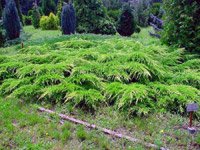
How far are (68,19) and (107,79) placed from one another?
24.3 ft

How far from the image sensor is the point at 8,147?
3.50 meters

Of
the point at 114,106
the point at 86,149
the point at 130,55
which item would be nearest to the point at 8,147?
the point at 86,149

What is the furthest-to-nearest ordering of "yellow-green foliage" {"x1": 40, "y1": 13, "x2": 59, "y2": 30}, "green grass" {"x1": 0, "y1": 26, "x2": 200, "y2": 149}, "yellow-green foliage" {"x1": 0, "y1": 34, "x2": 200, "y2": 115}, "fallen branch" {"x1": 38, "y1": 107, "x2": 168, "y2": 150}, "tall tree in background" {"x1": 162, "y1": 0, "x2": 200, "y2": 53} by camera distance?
"yellow-green foliage" {"x1": 40, "y1": 13, "x2": 59, "y2": 30}, "tall tree in background" {"x1": 162, "y1": 0, "x2": 200, "y2": 53}, "yellow-green foliage" {"x1": 0, "y1": 34, "x2": 200, "y2": 115}, "green grass" {"x1": 0, "y1": 26, "x2": 200, "y2": 149}, "fallen branch" {"x1": 38, "y1": 107, "x2": 168, "y2": 150}

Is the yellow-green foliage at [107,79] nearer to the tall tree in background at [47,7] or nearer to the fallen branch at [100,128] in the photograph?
the fallen branch at [100,128]

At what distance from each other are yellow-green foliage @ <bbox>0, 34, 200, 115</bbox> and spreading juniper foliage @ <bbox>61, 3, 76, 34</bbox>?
5962mm

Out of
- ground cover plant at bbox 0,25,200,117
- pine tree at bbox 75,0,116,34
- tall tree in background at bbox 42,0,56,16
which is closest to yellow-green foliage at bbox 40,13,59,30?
pine tree at bbox 75,0,116,34

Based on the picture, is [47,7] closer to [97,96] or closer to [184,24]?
→ [184,24]

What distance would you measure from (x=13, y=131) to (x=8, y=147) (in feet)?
1.23

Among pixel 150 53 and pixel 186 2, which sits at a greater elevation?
pixel 186 2

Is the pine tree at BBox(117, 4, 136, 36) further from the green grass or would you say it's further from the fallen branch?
the fallen branch

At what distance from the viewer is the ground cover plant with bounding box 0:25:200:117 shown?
4281 mm

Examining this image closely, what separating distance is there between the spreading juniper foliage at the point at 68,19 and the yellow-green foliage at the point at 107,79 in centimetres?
596

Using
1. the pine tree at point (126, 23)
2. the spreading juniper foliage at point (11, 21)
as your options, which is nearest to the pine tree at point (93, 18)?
the pine tree at point (126, 23)

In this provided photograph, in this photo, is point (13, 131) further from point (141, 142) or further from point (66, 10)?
point (66, 10)
